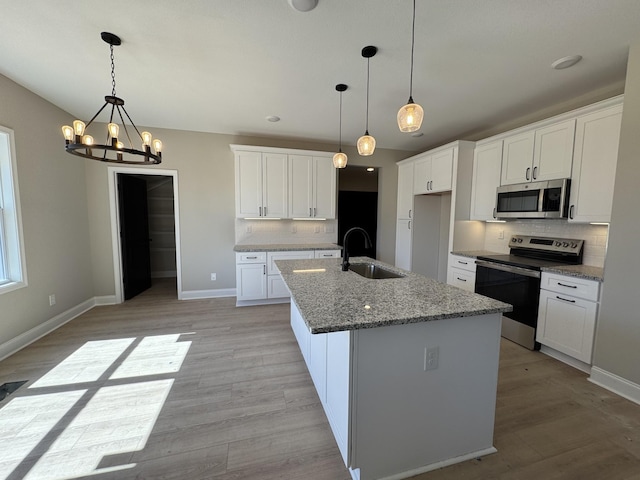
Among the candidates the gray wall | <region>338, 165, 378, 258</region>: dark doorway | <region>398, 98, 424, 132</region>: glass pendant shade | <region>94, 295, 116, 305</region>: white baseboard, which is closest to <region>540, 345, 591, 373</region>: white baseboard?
the gray wall

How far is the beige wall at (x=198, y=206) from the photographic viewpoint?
3.91 meters

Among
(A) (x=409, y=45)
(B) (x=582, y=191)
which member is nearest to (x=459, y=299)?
(A) (x=409, y=45)

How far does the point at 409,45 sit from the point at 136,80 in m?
2.59

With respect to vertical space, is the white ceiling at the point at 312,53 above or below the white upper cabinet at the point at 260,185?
above

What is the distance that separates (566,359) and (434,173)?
108 inches

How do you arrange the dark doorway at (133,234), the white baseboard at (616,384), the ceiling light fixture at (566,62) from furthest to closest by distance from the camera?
the dark doorway at (133,234) < the ceiling light fixture at (566,62) < the white baseboard at (616,384)

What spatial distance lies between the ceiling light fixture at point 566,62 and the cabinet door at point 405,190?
241 cm

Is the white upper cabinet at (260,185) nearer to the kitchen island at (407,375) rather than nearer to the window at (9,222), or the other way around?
the window at (9,222)

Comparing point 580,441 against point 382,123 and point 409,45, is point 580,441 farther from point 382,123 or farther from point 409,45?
point 382,123

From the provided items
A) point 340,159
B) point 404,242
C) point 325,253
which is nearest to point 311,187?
point 325,253

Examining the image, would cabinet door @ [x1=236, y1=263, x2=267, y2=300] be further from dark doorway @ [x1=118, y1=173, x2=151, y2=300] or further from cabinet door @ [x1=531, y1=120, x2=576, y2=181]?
cabinet door @ [x1=531, y1=120, x2=576, y2=181]

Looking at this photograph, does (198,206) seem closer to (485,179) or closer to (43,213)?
(43,213)

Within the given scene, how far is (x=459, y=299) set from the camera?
4.89 feet

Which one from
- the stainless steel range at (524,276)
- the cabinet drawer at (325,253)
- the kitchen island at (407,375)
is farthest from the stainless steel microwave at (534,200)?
the cabinet drawer at (325,253)
